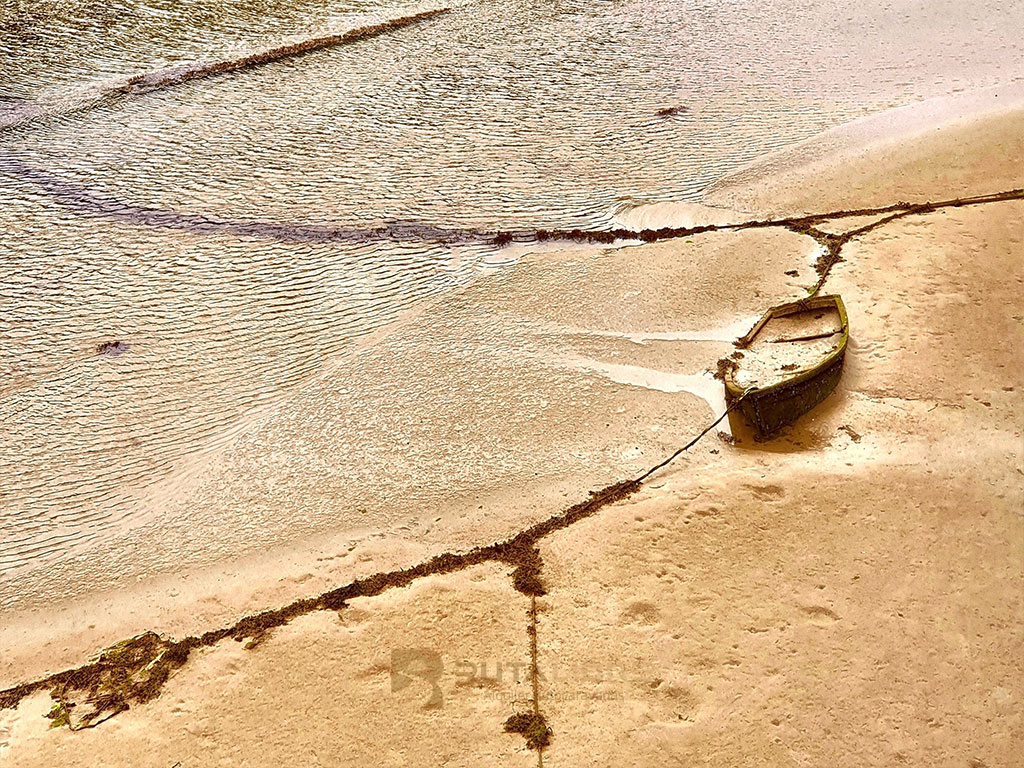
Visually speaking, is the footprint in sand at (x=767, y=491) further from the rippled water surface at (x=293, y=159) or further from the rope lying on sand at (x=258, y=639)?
the rippled water surface at (x=293, y=159)

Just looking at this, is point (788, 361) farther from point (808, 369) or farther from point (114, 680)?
point (114, 680)

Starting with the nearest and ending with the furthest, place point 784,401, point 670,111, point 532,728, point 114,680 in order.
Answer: point 532,728
point 114,680
point 784,401
point 670,111

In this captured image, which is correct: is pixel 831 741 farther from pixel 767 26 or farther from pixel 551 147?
pixel 767 26

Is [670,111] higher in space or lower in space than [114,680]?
higher

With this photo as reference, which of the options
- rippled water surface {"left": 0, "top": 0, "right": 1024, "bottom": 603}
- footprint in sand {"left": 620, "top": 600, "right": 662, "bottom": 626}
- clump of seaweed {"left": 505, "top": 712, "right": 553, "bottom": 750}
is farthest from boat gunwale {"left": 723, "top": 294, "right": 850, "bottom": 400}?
clump of seaweed {"left": 505, "top": 712, "right": 553, "bottom": 750}

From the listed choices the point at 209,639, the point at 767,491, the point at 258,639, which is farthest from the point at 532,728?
the point at 767,491

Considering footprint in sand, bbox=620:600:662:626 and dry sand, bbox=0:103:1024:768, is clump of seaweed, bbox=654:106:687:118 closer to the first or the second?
dry sand, bbox=0:103:1024:768

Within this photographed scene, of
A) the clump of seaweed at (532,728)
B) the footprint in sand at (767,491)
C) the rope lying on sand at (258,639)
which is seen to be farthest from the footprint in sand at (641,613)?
the footprint in sand at (767,491)

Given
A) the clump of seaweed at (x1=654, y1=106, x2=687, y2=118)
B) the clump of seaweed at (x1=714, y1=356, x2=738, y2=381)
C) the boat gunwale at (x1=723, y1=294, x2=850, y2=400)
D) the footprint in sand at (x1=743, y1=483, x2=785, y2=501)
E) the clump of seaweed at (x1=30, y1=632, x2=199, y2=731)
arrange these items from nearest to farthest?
the clump of seaweed at (x1=30, y1=632, x2=199, y2=731), the footprint in sand at (x1=743, y1=483, x2=785, y2=501), the boat gunwale at (x1=723, y1=294, x2=850, y2=400), the clump of seaweed at (x1=714, y1=356, x2=738, y2=381), the clump of seaweed at (x1=654, y1=106, x2=687, y2=118)
